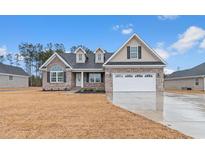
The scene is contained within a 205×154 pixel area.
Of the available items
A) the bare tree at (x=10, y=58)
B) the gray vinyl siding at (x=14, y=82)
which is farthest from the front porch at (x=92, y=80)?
the bare tree at (x=10, y=58)

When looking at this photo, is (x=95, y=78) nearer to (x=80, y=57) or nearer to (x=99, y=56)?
(x=99, y=56)

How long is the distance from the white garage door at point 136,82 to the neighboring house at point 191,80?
35.9 feet

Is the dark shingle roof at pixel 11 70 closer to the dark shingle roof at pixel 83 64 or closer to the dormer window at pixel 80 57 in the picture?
the dark shingle roof at pixel 83 64

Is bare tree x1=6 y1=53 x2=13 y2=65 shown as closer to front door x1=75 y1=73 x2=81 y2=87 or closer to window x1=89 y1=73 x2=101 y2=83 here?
front door x1=75 y1=73 x2=81 y2=87

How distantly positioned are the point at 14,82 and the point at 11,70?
83.4 inches

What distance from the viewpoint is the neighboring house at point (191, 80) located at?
111 feet

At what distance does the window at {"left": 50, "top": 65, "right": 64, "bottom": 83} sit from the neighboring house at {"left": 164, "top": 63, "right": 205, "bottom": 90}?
1779 centimetres

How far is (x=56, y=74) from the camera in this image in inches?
1118
